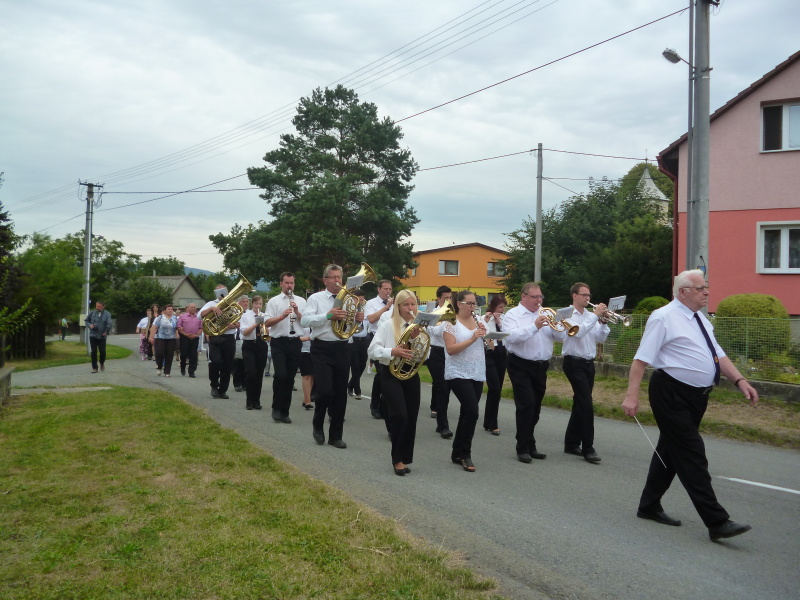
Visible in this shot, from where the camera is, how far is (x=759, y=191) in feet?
63.0

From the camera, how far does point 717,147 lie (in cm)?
1973

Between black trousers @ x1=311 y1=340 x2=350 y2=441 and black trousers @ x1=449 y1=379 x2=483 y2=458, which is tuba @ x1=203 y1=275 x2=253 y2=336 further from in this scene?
black trousers @ x1=449 y1=379 x2=483 y2=458

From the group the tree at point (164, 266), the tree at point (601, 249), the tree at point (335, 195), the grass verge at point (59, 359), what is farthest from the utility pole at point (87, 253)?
the tree at point (164, 266)

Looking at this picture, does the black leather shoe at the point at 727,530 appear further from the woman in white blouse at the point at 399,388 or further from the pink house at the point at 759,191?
the pink house at the point at 759,191

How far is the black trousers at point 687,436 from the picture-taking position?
5.29m

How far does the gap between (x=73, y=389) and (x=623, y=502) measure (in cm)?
1151

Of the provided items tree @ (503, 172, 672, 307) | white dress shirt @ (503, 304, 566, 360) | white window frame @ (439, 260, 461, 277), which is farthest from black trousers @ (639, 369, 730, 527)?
white window frame @ (439, 260, 461, 277)

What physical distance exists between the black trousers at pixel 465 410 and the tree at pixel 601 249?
19.0 metres

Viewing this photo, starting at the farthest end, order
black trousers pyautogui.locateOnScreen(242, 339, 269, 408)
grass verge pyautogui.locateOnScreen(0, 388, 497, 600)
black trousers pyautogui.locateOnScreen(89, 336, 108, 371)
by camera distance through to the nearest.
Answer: black trousers pyautogui.locateOnScreen(89, 336, 108, 371) → black trousers pyautogui.locateOnScreen(242, 339, 269, 408) → grass verge pyautogui.locateOnScreen(0, 388, 497, 600)

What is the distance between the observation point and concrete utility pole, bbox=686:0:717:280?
1170cm

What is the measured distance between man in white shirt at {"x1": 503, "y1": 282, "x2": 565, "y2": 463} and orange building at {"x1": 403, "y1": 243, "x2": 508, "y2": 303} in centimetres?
5194

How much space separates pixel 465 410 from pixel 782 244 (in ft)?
49.9

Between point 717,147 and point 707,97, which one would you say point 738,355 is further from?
point 717,147

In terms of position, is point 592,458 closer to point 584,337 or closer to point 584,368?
point 584,368
